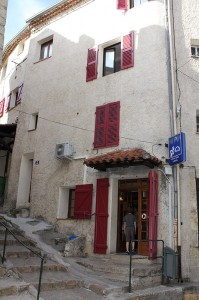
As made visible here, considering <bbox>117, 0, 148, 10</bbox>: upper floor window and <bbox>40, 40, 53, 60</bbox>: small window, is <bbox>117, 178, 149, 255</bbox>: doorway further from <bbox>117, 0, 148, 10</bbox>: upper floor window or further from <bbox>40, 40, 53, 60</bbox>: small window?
<bbox>40, 40, 53, 60</bbox>: small window

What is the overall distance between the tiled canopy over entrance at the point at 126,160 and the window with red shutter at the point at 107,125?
0.81 metres

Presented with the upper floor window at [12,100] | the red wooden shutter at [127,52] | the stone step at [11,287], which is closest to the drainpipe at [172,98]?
the red wooden shutter at [127,52]

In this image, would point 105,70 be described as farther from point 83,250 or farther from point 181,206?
point 83,250

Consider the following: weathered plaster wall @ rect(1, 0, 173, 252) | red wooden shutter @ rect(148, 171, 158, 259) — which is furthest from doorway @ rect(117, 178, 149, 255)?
red wooden shutter @ rect(148, 171, 158, 259)

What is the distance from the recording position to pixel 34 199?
1326 cm

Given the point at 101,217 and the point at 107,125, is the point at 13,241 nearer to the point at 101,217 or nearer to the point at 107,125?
the point at 101,217

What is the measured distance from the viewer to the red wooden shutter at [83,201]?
36.5 feet

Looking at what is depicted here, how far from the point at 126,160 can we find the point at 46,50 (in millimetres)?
9090

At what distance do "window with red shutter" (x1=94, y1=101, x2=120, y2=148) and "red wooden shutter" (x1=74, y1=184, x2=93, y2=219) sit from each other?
1.66 meters

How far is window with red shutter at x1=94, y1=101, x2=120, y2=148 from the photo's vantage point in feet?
Answer: 37.1

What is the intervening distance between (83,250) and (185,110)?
20.0 ft

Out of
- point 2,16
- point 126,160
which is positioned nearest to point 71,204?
point 126,160

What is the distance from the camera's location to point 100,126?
38.7ft

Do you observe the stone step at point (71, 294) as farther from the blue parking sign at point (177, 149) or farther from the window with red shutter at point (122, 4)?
the window with red shutter at point (122, 4)
